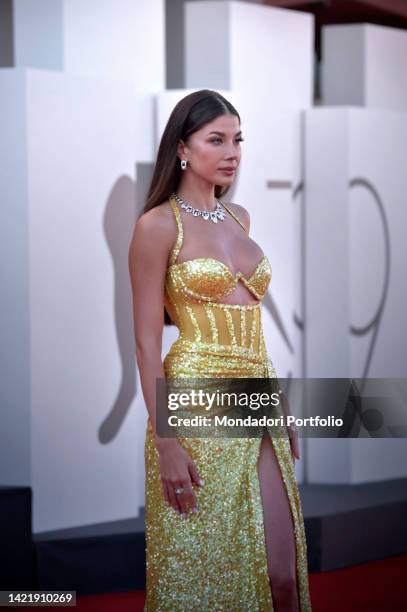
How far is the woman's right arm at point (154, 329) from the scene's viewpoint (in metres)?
2.38

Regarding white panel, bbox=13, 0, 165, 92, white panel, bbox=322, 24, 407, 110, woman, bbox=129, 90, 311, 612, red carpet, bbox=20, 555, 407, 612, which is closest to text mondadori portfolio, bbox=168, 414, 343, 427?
woman, bbox=129, 90, 311, 612

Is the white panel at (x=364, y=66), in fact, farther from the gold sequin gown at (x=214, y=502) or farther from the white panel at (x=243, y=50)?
the gold sequin gown at (x=214, y=502)

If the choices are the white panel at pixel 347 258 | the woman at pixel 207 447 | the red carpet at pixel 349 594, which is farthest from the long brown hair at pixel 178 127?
the white panel at pixel 347 258

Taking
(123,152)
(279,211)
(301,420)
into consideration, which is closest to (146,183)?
(123,152)

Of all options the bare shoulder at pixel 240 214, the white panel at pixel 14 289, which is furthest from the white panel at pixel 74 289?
the bare shoulder at pixel 240 214

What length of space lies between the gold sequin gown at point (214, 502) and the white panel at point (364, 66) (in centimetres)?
318

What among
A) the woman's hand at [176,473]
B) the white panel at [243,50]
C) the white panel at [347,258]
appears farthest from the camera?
the white panel at [347,258]

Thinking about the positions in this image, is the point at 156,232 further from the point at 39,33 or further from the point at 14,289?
the point at 39,33

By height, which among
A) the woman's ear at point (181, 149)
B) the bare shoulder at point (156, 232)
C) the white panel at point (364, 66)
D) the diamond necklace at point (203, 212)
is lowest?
the bare shoulder at point (156, 232)

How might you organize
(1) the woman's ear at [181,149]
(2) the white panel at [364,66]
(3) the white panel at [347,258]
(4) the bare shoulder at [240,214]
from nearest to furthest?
1. (1) the woman's ear at [181,149]
2. (4) the bare shoulder at [240,214]
3. (3) the white panel at [347,258]
4. (2) the white panel at [364,66]

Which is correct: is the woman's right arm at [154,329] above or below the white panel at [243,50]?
below

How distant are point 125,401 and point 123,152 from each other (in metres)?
1.11

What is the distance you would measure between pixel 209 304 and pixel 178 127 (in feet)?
1.46

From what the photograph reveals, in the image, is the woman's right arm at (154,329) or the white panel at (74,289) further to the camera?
the white panel at (74,289)
